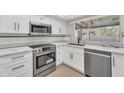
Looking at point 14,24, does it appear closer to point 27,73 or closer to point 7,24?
point 7,24

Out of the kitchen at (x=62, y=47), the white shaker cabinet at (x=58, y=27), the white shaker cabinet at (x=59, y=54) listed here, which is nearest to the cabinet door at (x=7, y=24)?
the kitchen at (x=62, y=47)

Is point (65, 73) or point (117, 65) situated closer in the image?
point (117, 65)

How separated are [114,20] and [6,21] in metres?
2.37

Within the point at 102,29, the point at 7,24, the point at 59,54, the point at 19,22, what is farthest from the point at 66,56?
the point at 7,24

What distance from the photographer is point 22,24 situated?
1.84m

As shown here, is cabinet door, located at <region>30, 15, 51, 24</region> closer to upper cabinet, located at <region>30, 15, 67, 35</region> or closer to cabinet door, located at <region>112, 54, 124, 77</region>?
upper cabinet, located at <region>30, 15, 67, 35</region>

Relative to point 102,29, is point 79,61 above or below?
below

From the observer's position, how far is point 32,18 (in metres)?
2.04

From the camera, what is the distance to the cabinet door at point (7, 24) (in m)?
1.52

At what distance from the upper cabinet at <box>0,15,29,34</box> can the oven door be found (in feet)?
2.22

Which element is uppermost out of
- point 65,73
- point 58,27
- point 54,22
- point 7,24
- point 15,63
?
point 54,22

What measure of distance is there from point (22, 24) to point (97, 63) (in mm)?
1853

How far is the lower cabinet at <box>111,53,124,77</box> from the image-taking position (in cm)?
133
